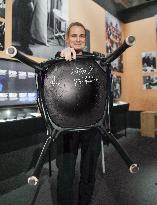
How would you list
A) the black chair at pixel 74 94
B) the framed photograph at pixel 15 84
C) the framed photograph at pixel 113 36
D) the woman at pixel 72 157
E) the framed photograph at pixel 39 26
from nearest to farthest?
the black chair at pixel 74 94 < the woman at pixel 72 157 < the framed photograph at pixel 15 84 < the framed photograph at pixel 39 26 < the framed photograph at pixel 113 36

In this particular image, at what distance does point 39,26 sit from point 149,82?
3155mm

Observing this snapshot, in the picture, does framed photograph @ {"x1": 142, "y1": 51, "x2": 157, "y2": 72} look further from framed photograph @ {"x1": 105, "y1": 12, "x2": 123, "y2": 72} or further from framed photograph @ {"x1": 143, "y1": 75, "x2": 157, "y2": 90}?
framed photograph @ {"x1": 105, "y1": 12, "x2": 123, "y2": 72}

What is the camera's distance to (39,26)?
9.73 feet

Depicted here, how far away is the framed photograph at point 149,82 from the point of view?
17.0 ft

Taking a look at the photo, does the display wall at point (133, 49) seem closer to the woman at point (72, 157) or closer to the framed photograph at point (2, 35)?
the framed photograph at point (2, 35)

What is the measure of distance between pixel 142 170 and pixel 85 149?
1.64m

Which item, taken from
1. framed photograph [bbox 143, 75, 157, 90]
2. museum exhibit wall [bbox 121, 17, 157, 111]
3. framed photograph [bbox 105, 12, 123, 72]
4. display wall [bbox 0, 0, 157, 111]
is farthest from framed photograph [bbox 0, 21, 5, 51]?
framed photograph [bbox 143, 75, 157, 90]

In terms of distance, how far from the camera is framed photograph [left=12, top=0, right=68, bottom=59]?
106 inches

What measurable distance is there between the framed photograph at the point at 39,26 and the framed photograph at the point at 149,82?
2605mm

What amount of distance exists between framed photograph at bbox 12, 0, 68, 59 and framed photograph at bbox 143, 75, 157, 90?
2.61 meters

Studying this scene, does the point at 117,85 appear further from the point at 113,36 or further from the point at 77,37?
the point at 77,37

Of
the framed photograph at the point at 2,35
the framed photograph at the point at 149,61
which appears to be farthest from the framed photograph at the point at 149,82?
the framed photograph at the point at 2,35

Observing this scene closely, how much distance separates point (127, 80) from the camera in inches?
220

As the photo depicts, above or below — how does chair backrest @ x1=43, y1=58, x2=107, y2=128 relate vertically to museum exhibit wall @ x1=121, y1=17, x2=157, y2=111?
below
